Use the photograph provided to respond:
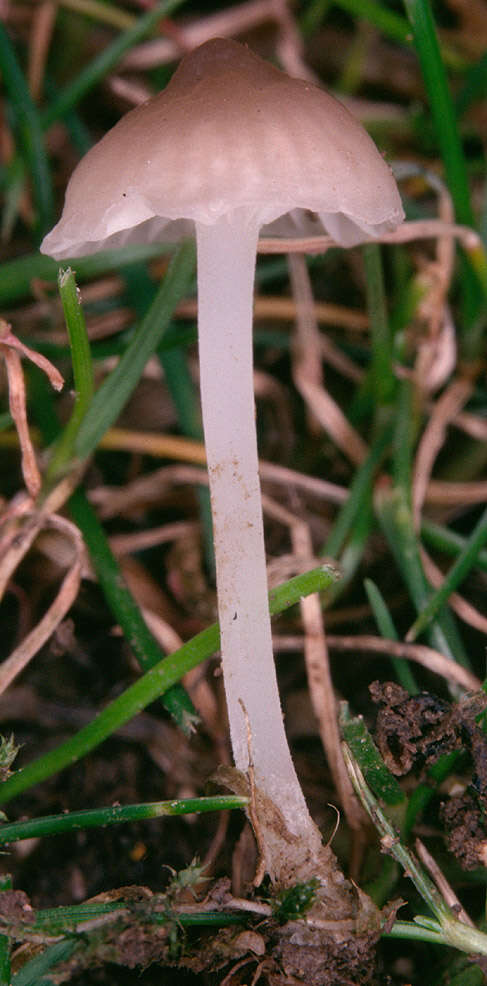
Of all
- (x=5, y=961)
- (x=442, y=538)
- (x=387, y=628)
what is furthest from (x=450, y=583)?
(x=5, y=961)

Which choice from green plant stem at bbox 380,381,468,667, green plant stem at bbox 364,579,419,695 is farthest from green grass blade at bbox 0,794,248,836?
green plant stem at bbox 380,381,468,667

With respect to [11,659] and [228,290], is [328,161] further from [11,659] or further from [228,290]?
[11,659]

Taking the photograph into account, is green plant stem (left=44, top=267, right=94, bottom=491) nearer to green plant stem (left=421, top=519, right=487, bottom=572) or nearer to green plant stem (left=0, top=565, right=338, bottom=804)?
green plant stem (left=0, top=565, right=338, bottom=804)

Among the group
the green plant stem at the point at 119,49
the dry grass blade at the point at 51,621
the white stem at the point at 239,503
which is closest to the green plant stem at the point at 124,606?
the dry grass blade at the point at 51,621

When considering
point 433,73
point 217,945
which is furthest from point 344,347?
point 217,945

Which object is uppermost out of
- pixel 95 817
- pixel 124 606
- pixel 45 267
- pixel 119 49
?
pixel 119 49

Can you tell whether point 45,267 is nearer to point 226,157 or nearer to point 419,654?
point 226,157
